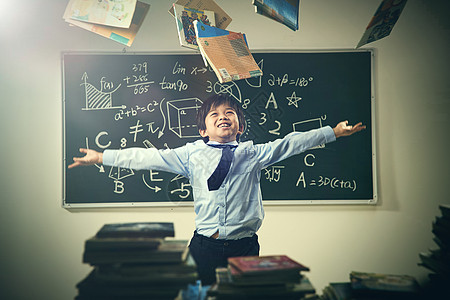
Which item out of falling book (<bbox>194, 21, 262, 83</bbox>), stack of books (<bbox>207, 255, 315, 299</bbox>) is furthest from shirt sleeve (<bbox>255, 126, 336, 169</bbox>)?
stack of books (<bbox>207, 255, 315, 299</bbox>)

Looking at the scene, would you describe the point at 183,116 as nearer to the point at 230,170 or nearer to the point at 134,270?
the point at 230,170

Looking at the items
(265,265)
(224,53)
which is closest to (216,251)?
(265,265)

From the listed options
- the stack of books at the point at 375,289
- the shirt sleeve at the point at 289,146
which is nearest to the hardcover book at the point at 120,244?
the stack of books at the point at 375,289

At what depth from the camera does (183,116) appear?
2617 millimetres

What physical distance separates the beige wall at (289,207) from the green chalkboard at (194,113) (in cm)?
8

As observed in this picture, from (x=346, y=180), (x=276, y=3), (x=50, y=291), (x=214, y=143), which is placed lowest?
(x=50, y=291)

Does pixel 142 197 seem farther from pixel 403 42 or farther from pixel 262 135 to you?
pixel 403 42

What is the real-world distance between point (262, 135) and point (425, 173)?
1155 millimetres

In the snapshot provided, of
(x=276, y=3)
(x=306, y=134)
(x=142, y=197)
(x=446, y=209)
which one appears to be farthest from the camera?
(x=142, y=197)

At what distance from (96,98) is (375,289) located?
2094mm

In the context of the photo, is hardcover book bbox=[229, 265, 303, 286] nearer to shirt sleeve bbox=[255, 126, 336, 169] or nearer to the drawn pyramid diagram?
shirt sleeve bbox=[255, 126, 336, 169]

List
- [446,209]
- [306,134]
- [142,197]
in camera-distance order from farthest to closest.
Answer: [142,197] → [306,134] → [446,209]

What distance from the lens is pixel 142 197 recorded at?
8.52 ft

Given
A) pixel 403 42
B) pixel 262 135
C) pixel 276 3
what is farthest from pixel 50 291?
pixel 403 42
